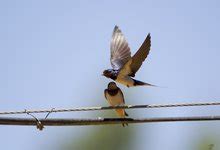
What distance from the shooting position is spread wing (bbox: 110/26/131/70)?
6.75 m

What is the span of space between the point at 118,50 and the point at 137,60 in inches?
23.6

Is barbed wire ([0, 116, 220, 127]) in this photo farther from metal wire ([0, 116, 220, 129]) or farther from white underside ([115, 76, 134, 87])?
white underside ([115, 76, 134, 87])

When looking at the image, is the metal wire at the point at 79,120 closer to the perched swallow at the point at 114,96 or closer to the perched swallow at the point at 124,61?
the perched swallow at the point at 124,61

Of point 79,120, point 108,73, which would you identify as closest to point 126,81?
point 108,73

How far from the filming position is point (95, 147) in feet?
48.1

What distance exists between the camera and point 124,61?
6.72 meters

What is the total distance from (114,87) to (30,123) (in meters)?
1.76

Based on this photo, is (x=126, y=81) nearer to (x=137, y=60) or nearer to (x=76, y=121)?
(x=137, y=60)

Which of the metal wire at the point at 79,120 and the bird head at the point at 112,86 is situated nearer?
the metal wire at the point at 79,120

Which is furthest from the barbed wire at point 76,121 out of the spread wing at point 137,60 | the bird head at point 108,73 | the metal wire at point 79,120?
the bird head at point 108,73

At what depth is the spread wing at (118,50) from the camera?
22.1ft

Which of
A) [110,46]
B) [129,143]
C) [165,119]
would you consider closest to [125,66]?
[110,46]

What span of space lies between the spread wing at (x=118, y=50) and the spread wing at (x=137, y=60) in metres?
0.12

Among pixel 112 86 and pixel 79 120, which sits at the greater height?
pixel 112 86
